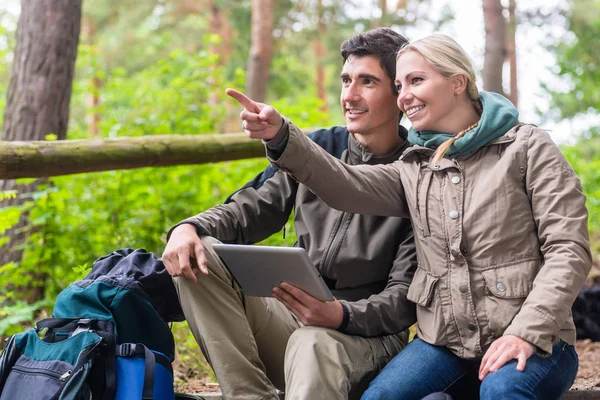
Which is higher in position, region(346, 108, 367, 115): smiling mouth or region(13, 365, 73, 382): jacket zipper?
region(346, 108, 367, 115): smiling mouth

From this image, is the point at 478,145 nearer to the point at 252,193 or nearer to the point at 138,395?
the point at 252,193

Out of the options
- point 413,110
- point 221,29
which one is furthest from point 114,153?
point 221,29

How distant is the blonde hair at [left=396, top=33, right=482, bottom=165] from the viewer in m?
2.69

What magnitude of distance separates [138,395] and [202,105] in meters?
4.43

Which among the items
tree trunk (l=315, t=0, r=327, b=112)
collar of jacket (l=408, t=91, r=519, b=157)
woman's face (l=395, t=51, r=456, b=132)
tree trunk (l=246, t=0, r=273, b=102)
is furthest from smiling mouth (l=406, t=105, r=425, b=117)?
tree trunk (l=315, t=0, r=327, b=112)

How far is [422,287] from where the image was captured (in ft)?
8.59

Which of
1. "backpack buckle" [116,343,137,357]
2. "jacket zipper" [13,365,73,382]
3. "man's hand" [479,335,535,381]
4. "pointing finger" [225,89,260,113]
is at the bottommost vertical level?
"jacket zipper" [13,365,73,382]

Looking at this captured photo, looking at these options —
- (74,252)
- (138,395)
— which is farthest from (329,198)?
(74,252)

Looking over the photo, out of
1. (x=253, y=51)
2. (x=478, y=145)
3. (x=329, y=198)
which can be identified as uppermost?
(x=253, y=51)

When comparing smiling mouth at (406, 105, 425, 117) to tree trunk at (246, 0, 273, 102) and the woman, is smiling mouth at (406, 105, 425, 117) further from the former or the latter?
tree trunk at (246, 0, 273, 102)

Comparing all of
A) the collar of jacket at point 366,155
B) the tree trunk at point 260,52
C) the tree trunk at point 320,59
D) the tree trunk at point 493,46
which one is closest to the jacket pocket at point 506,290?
the collar of jacket at point 366,155

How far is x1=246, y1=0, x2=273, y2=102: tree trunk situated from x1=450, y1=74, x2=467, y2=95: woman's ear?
7.51 m

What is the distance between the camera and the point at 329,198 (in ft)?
8.95

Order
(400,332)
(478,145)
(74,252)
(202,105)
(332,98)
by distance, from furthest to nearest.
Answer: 1. (332,98)
2. (202,105)
3. (74,252)
4. (400,332)
5. (478,145)
